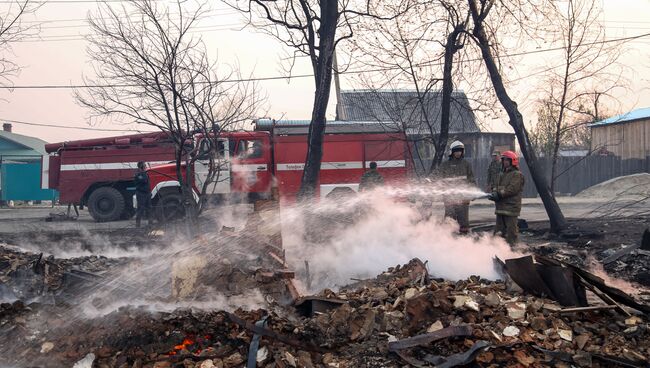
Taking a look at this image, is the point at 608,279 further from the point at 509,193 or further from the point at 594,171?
the point at 594,171

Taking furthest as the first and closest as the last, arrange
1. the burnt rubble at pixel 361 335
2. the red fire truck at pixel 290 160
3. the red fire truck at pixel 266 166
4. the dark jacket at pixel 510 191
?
the red fire truck at pixel 290 160 < the red fire truck at pixel 266 166 < the dark jacket at pixel 510 191 < the burnt rubble at pixel 361 335

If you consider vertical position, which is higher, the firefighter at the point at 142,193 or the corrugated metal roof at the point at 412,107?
the corrugated metal roof at the point at 412,107

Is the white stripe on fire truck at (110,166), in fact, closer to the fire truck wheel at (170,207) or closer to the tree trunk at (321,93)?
the fire truck wheel at (170,207)

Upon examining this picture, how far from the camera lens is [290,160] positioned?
16172 millimetres

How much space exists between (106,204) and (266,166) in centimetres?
560

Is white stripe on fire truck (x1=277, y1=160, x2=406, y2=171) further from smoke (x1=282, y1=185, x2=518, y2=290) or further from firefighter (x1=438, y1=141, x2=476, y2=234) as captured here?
firefighter (x1=438, y1=141, x2=476, y2=234)

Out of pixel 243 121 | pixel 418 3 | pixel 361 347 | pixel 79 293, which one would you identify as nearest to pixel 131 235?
pixel 243 121

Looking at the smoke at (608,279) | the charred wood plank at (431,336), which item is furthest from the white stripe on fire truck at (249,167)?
the charred wood plank at (431,336)

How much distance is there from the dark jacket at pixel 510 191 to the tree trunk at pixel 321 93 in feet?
14.1

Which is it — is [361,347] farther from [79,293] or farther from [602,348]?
[79,293]

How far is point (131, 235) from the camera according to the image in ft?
43.5

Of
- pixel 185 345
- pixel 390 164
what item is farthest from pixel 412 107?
pixel 185 345

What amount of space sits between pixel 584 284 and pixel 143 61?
802cm

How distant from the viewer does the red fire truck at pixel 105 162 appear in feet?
58.2
